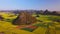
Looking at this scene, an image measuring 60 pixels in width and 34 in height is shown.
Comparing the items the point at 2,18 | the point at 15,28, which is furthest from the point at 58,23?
the point at 2,18

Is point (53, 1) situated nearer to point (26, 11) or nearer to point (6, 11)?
point (26, 11)

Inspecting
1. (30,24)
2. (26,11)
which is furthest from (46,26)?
(26,11)

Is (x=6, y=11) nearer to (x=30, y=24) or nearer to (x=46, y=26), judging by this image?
(x=30, y=24)

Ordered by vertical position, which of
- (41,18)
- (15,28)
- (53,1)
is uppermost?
(53,1)

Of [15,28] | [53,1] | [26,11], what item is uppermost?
[53,1]

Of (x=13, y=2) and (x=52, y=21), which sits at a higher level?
(x=13, y=2)

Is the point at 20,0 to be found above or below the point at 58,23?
above
